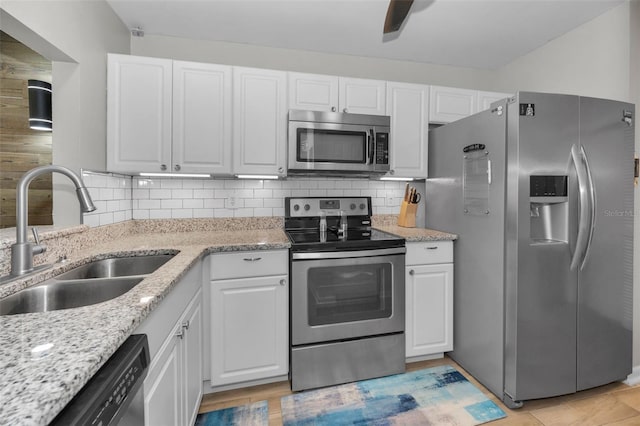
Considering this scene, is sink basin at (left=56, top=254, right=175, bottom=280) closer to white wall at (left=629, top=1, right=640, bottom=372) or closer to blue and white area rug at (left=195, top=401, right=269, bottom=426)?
blue and white area rug at (left=195, top=401, right=269, bottom=426)

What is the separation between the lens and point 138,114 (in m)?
1.98

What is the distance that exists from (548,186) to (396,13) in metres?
1.31

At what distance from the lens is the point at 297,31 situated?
7.80 feet

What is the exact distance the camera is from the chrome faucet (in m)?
1.07

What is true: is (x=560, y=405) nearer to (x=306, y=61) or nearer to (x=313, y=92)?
(x=313, y=92)

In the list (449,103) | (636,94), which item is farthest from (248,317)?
(636,94)

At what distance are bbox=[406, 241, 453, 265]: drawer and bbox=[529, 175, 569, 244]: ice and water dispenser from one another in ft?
1.81

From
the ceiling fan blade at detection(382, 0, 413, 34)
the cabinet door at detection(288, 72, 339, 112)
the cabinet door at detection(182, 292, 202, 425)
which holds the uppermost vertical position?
the ceiling fan blade at detection(382, 0, 413, 34)

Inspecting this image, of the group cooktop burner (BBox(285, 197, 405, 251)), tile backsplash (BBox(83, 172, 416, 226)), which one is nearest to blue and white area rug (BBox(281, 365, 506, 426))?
cooktop burner (BBox(285, 197, 405, 251))

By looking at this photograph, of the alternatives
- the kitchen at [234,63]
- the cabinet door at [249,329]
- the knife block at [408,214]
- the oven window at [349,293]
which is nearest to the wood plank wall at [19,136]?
the kitchen at [234,63]

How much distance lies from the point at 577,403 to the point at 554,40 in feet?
9.23

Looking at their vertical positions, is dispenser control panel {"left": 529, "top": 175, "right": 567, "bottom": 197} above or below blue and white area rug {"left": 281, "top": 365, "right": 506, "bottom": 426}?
above

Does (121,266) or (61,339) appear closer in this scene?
(61,339)

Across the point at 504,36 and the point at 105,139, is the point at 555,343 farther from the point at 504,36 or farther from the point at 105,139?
the point at 105,139
